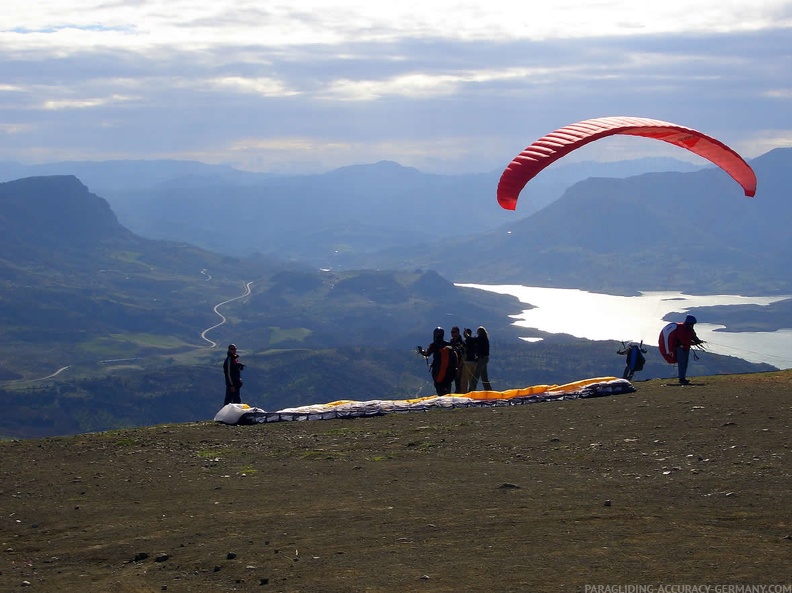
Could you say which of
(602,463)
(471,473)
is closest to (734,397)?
(602,463)

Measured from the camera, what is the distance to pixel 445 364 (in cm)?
2784

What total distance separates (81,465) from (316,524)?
7.72 metres

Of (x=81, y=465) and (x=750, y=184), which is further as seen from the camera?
(x=750, y=184)

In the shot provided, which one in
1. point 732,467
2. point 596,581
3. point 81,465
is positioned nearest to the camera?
point 596,581

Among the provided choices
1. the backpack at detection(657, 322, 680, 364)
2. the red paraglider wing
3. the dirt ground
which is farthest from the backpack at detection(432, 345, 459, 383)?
the backpack at detection(657, 322, 680, 364)

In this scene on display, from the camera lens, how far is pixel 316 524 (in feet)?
46.9

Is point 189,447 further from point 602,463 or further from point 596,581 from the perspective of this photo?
point 596,581

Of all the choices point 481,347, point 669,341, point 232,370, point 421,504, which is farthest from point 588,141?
point 421,504

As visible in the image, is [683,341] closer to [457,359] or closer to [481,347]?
[481,347]

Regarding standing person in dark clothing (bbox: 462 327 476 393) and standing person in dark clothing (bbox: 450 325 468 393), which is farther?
standing person in dark clothing (bbox: 462 327 476 393)

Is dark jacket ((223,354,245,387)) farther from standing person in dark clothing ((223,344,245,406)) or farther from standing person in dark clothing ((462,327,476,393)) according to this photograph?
standing person in dark clothing ((462,327,476,393))

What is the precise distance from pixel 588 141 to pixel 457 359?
7.34 m

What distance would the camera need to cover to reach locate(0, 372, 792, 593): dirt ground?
12.0 meters

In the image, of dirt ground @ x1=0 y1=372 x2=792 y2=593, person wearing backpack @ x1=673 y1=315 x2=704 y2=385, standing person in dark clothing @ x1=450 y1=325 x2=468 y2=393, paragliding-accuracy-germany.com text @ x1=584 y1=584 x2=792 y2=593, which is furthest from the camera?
standing person in dark clothing @ x1=450 y1=325 x2=468 y2=393
